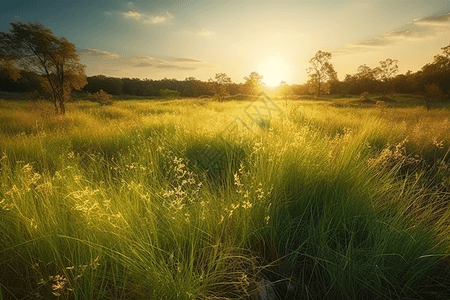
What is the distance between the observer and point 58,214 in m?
1.89

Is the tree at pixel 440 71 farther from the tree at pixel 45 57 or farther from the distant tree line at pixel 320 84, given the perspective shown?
the tree at pixel 45 57

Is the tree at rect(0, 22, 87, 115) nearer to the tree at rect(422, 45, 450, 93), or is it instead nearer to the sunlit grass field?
the sunlit grass field

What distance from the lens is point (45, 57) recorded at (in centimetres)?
980

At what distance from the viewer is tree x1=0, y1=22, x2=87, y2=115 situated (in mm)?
9289

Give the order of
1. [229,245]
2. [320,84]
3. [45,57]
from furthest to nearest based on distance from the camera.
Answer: [320,84], [45,57], [229,245]

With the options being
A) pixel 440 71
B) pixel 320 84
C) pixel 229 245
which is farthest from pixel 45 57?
pixel 320 84

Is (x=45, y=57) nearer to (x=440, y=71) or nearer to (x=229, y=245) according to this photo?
(x=229, y=245)

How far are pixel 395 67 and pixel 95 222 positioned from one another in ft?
163

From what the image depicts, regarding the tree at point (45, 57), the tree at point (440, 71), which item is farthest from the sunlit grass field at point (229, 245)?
the tree at point (440, 71)

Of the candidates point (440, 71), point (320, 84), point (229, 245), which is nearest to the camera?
point (229, 245)

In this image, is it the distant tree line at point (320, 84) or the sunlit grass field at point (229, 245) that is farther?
the distant tree line at point (320, 84)

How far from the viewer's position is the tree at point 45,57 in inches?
366

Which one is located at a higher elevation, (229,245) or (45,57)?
(45,57)

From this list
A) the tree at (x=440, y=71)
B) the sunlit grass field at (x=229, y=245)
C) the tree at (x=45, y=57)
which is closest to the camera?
the sunlit grass field at (x=229, y=245)
